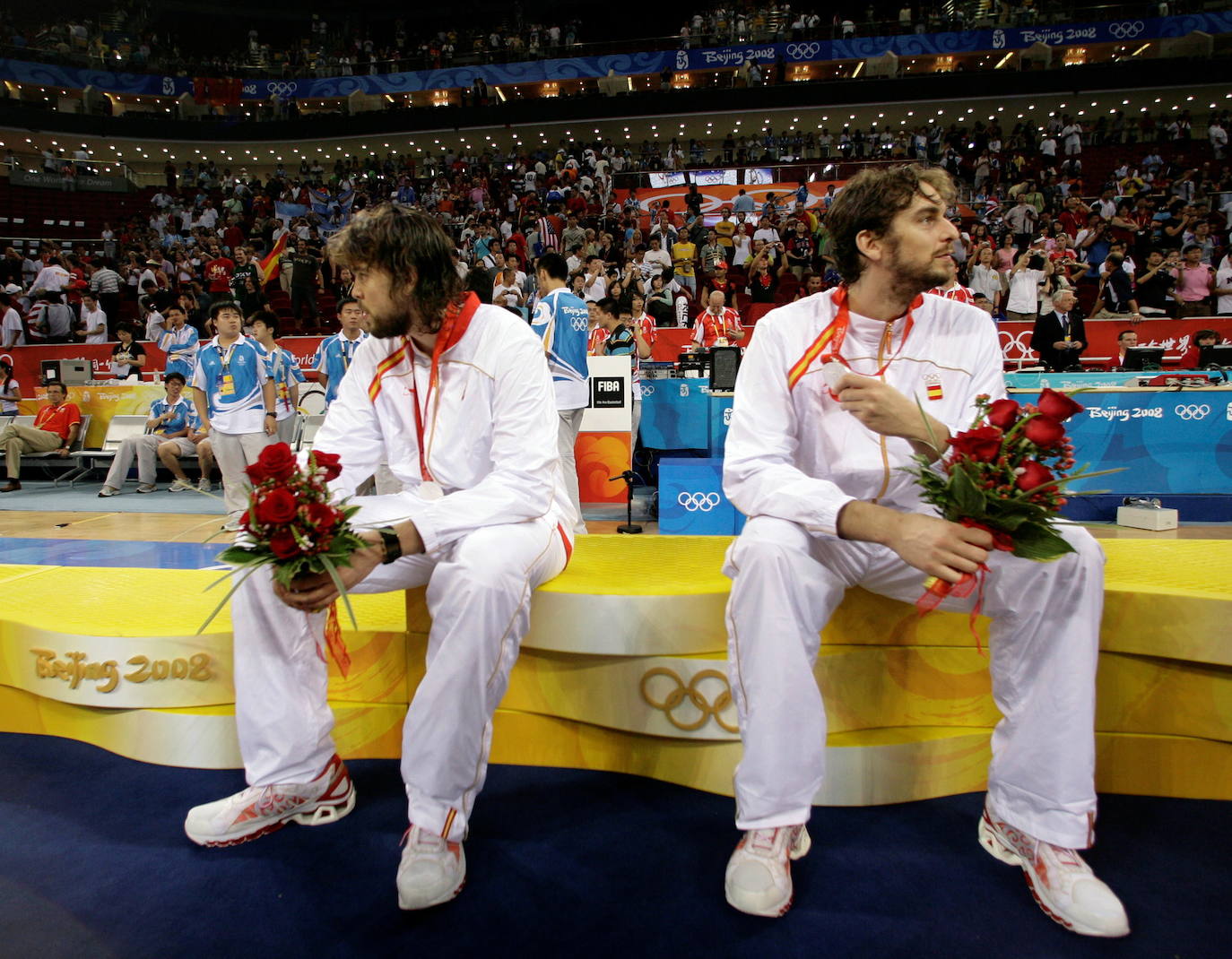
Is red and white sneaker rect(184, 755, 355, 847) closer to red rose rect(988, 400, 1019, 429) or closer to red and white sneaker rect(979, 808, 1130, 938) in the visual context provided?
red and white sneaker rect(979, 808, 1130, 938)

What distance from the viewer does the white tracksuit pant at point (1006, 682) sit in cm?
168

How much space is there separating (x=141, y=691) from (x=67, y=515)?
18.9 ft

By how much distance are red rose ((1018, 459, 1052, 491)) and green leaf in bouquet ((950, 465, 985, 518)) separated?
0.08 meters

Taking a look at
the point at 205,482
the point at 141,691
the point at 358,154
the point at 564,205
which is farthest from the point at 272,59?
the point at 141,691

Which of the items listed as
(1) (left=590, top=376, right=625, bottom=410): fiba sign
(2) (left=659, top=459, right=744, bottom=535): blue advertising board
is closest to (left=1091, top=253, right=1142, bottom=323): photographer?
(1) (left=590, top=376, right=625, bottom=410): fiba sign

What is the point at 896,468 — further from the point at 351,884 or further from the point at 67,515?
the point at 67,515

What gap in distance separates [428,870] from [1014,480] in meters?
1.51

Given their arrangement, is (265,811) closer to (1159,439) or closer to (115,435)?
(1159,439)

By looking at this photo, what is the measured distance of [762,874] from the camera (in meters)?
1.67

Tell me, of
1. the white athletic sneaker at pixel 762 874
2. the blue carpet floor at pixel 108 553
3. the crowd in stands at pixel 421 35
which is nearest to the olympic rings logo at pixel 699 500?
the blue carpet floor at pixel 108 553

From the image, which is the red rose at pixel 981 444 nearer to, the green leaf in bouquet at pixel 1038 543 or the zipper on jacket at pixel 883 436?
the green leaf in bouquet at pixel 1038 543

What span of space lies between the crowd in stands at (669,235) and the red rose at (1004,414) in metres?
4.03

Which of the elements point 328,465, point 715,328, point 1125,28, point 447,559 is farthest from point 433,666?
point 1125,28

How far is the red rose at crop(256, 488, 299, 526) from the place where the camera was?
165 cm
